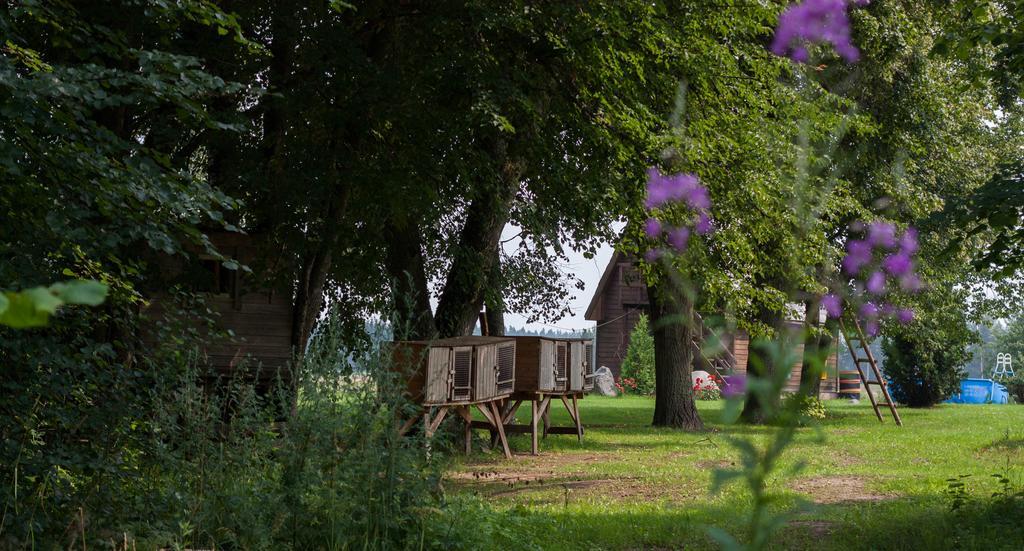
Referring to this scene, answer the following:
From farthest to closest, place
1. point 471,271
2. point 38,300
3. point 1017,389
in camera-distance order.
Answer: point 1017,389, point 471,271, point 38,300

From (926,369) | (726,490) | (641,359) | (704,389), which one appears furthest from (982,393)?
(726,490)

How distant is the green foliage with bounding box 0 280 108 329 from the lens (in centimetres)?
67

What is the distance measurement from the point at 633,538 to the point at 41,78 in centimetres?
511

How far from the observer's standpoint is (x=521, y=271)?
19.1m

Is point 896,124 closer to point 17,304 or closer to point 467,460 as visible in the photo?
point 467,460

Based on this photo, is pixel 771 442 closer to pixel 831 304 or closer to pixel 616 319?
pixel 831 304

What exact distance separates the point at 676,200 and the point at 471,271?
2978mm

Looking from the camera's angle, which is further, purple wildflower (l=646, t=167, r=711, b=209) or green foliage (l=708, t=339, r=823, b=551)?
purple wildflower (l=646, t=167, r=711, b=209)

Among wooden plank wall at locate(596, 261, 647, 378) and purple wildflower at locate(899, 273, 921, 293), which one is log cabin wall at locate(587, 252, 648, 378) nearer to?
wooden plank wall at locate(596, 261, 647, 378)

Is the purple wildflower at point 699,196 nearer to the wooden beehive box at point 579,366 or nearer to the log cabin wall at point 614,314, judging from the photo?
the wooden beehive box at point 579,366

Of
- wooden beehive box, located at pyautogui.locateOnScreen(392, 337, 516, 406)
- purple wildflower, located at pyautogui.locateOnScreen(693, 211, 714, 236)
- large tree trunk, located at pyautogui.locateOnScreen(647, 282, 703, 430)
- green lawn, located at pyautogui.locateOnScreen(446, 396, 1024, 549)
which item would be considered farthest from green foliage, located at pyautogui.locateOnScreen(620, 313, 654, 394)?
purple wildflower, located at pyautogui.locateOnScreen(693, 211, 714, 236)

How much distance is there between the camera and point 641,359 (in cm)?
3603

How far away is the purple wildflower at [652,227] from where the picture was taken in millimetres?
12297

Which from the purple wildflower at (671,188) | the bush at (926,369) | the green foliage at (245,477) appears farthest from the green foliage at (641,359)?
the green foliage at (245,477)
